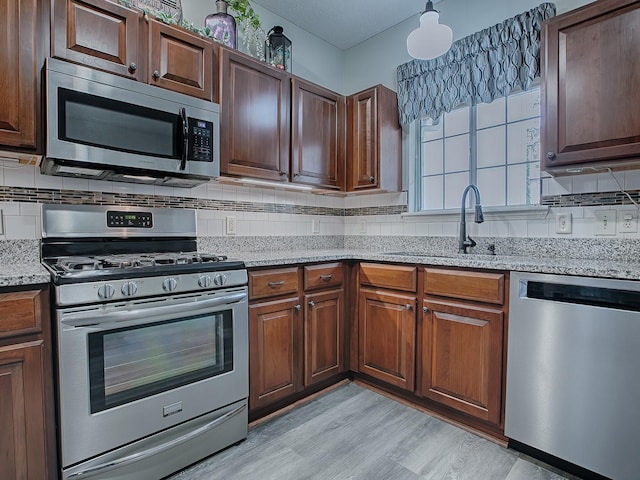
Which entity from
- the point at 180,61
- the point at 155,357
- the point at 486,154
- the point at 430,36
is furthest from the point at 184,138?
the point at 486,154

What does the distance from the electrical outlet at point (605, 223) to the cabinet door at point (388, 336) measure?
1.06 meters

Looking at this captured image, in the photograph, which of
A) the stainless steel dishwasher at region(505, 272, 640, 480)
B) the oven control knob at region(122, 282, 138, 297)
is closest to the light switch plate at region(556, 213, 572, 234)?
the stainless steel dishwasher at region(505, 272, 640, 480)

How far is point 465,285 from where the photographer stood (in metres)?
1.88

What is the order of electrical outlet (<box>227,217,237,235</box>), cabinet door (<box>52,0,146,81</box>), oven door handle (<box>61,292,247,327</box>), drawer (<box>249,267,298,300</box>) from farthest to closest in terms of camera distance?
electrical outlet (<box>227,217,237,235</box>), drawer (<box>249,267,298,300</box>), cabinet door (<box>52,0,146,81</box>), oven door handle (<box>61,292,247,327</box>)

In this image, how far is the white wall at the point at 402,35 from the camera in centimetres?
228

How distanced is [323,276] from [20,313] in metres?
1.49

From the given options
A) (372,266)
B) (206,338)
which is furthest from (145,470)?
(372,266)

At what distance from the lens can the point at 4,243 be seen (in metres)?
1.66

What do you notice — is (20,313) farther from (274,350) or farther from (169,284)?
(274,350)

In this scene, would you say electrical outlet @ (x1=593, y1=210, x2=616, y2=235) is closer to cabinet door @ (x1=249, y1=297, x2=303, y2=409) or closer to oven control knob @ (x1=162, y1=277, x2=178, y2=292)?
cabinet door @ (x1=249, y1=297, x2=303, y2=409)

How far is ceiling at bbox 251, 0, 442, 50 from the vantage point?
103 inches

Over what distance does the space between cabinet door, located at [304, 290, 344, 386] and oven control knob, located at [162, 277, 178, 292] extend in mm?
856

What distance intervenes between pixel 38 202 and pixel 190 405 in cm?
123

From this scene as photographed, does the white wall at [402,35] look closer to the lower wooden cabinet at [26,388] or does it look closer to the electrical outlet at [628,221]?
the electrical outlet at [628,221]
